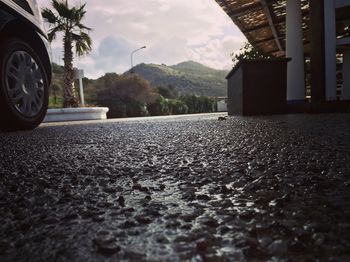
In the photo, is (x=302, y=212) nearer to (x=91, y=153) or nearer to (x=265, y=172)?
(x=265, y=172)

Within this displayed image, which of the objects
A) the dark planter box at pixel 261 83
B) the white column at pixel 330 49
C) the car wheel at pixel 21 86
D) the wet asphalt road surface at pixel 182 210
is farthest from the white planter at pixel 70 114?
the wet asphalt road surface at pixel 182 210

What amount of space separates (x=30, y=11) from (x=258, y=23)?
1398 centimetres

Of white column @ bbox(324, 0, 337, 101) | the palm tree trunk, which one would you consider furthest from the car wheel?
the palm tree trunk

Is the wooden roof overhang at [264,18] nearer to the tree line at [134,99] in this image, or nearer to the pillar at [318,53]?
the pillar at [318,53]

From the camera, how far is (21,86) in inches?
161

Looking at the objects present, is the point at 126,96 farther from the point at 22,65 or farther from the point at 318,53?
the point at 22,65

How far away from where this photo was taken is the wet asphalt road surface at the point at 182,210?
0.62 meters

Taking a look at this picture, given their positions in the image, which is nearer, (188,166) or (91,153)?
(188,166)

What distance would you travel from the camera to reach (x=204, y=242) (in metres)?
0.65

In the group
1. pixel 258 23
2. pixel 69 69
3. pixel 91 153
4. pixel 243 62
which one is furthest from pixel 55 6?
pixel 91 153

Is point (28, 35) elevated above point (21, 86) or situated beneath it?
elevated above

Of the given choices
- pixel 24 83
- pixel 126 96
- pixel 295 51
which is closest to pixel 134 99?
pixel 126 96

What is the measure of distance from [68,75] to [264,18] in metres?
11.6

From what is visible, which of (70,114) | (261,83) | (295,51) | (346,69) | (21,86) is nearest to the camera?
(21,86)
